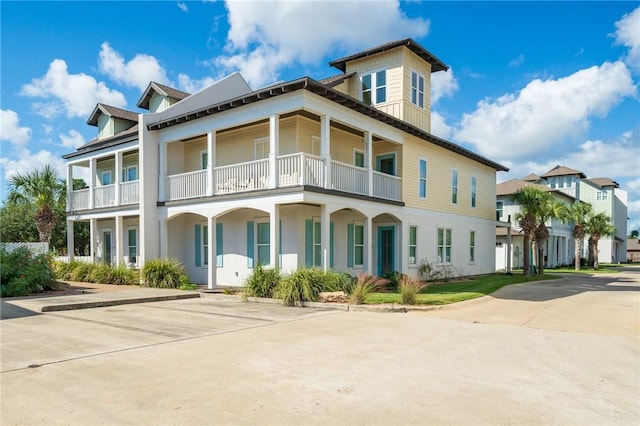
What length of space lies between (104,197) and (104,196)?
56 millimetres

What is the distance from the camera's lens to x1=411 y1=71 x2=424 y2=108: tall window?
22906 millimetres

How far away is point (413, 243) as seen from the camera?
21.9 metres

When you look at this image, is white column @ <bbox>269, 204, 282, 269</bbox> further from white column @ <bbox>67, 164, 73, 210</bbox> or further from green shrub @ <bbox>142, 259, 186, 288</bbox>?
white column @ <bbox>67, 164, 73, 210</bbox>

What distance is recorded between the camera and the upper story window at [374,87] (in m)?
22.7

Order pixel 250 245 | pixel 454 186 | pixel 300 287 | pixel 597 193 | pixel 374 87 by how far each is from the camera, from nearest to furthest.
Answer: pixel 300 287, pixel 250 245, pixel 374 87, pixel 454 186, pixel 597 193

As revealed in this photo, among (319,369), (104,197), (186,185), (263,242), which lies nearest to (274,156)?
(263,242)

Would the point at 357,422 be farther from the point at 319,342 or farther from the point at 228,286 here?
the point at 228,286

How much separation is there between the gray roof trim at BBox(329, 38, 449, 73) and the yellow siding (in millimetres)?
4593

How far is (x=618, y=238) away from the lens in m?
65.0

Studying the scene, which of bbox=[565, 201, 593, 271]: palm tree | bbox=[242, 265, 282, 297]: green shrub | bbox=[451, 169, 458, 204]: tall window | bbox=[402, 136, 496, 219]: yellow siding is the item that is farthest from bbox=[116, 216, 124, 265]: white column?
bbox=[565, 201, 593, 271]: palm tree

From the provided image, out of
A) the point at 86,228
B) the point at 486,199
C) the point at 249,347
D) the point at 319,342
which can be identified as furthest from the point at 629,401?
the point at 86,228

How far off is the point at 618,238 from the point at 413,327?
223 ft

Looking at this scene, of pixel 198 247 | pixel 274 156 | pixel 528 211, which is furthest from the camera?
pixel 528 211

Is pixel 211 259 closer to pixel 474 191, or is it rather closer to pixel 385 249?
pixel 385 249
